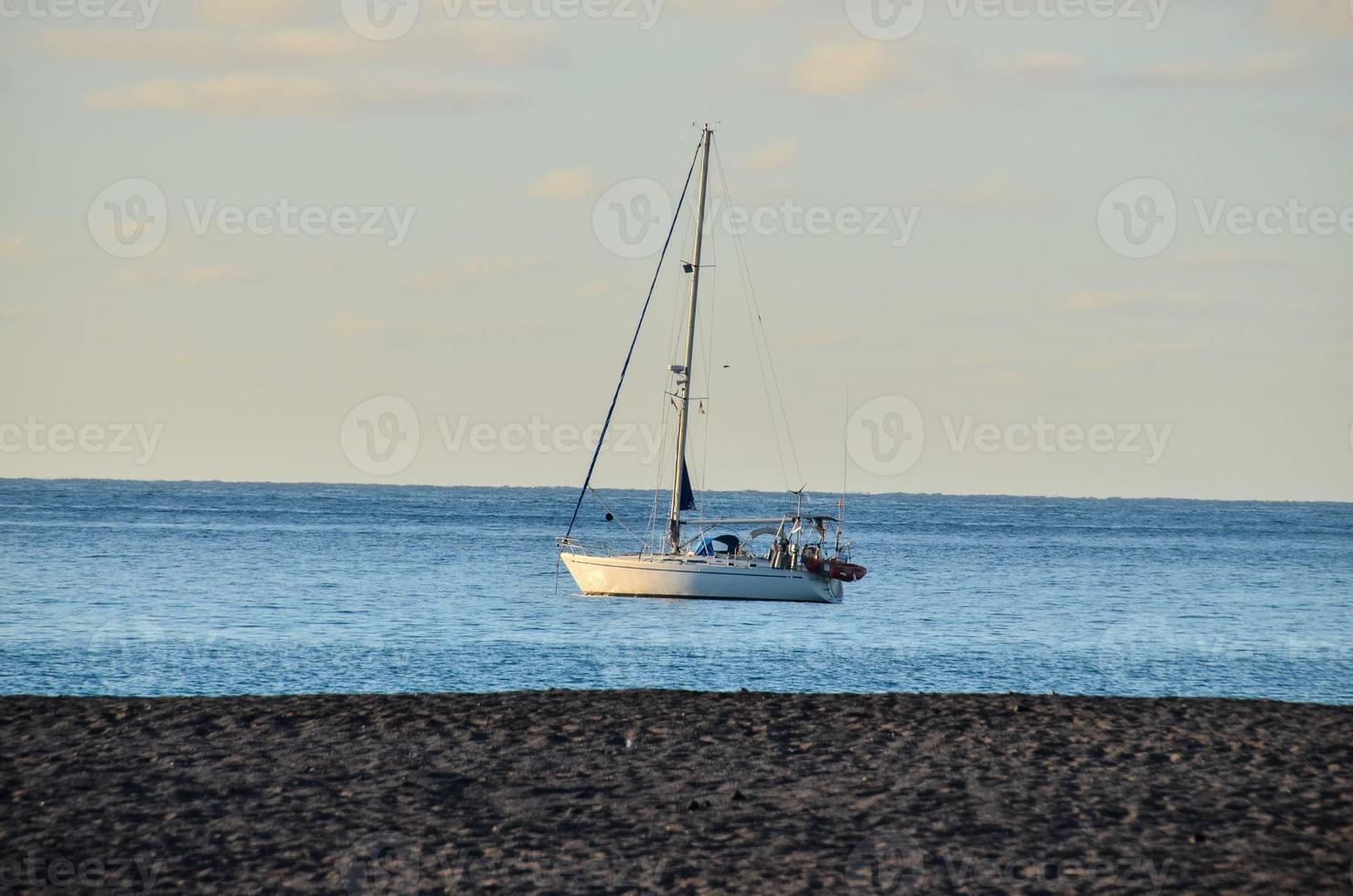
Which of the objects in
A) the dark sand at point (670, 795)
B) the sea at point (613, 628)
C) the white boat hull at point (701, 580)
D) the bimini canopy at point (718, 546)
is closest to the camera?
the dark sand at point (670, 795)

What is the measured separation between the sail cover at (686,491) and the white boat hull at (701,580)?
85.4 inches

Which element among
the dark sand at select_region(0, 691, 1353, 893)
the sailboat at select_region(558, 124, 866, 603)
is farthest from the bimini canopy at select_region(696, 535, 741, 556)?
the dark sand at select_region(0, 691, 1353, 893)

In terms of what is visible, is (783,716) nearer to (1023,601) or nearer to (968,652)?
(968,652)

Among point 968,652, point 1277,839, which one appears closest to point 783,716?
point 1277,839

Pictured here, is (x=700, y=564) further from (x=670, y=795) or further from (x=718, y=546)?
(x=670, y=795)

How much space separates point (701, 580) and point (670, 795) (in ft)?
136

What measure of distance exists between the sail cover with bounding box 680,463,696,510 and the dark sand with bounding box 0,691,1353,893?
124 feet

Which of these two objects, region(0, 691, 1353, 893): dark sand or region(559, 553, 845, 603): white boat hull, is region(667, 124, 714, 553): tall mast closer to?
region(559, 553, 845, 603): white boat hull

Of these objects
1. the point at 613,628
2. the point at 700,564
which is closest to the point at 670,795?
the point at 613,628

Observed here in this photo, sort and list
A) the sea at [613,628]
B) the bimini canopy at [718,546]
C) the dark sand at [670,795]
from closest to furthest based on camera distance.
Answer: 1. the dark sand at [670,795]
2. the sea at [613,628]
3. the bimini canopy at [718,546]

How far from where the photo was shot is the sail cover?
188 ft

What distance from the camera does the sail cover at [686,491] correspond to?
5744 cm

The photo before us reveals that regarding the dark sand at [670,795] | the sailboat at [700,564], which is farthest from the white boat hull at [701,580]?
the dark sand at [670,795]

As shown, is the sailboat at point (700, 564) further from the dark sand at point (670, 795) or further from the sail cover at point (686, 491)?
the dark sand at point (670, 795)
